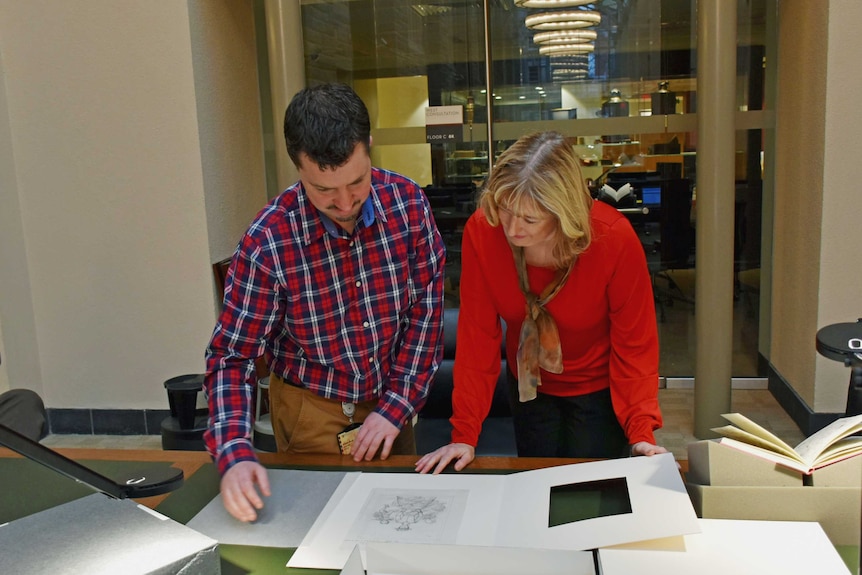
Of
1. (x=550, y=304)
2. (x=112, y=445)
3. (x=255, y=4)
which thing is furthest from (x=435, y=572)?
(x=255, y=4)

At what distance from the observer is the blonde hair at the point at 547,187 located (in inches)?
60.4

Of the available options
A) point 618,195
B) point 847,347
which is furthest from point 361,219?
point 618,195

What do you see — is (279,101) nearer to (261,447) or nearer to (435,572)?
(261,447)

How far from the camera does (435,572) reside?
1083mm

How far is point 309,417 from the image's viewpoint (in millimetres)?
1756

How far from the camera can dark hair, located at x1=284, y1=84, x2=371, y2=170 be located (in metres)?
1.40

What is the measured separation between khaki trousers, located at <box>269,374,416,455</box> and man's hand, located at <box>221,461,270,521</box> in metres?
0.34

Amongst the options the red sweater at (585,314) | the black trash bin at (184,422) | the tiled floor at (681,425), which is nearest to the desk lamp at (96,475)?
the red sweater at (585,314)

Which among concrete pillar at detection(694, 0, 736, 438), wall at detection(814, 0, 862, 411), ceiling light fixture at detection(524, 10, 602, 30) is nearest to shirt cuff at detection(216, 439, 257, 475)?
concrete pillar at detection(694, 0, 736, 438)

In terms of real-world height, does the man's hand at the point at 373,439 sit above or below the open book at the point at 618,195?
below

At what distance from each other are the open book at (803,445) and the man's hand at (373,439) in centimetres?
66

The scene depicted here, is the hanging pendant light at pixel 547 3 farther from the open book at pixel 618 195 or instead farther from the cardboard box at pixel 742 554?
the cardboard box at pixel 742 554

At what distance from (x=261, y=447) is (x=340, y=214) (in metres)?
2.37

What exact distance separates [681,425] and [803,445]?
3.05 meters
